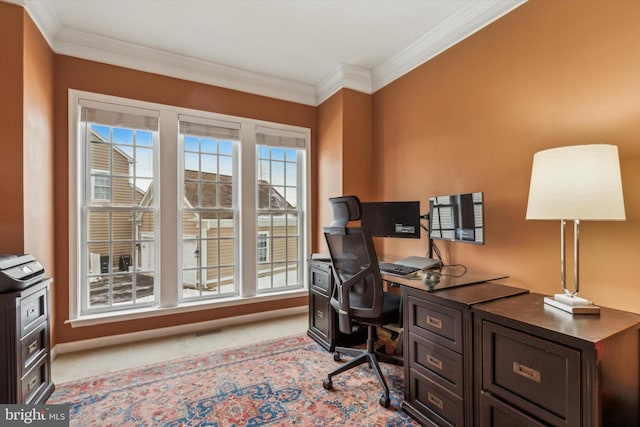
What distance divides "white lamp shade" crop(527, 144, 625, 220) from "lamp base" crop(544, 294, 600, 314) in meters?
0.43

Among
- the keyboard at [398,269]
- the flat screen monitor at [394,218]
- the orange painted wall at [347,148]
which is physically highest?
the orange painted wall at [347,148]

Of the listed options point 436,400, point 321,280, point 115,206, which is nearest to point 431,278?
point 436,400

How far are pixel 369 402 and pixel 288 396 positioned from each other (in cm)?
56

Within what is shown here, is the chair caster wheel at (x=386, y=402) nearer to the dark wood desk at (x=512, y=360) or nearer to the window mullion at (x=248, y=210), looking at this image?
the dark wood desk at (x=512, y=360)

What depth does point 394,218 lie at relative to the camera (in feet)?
9.14

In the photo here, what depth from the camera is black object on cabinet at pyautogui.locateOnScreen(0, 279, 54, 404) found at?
5.75 feet

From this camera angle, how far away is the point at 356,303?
2.13 m

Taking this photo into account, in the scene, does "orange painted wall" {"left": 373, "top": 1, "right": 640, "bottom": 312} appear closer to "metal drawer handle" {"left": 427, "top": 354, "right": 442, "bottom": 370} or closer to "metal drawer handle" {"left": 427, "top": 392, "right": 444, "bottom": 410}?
"metal drawer handle" {"left": 427, "top": 354, "right": 442, "bottom": 370}

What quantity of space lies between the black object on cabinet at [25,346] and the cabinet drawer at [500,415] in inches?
104

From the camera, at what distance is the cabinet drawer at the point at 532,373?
1160mm

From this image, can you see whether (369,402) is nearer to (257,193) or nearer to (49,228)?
(257,193)

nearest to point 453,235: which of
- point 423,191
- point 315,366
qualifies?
point 423,191

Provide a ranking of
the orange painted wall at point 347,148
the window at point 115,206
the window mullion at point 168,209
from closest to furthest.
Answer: the window at point 115,206, the window mullion at point 168,209, the orange painted wall at point 347,148

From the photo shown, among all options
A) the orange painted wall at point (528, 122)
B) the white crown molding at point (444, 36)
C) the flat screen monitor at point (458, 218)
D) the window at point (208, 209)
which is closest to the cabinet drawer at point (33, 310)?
the window at point (208, 209)
